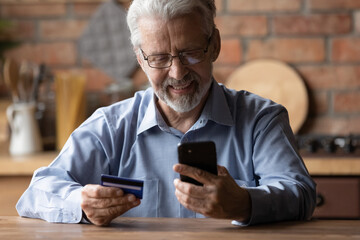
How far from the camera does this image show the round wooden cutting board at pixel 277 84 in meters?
2.67

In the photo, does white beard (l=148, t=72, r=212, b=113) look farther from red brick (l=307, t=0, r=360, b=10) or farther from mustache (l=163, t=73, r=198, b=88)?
red brick (l=307, t=0, r=360, b=10)

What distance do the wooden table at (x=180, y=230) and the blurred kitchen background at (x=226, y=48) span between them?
132 centimetres

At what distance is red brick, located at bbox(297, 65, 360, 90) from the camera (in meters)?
2.70

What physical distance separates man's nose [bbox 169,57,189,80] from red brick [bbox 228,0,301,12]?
133 centimetres

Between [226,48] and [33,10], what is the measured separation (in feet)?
3.34

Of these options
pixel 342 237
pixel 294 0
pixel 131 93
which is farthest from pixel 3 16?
pixel 342 237

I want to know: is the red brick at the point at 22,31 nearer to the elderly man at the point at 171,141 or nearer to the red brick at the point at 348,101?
the elderly man at the point at 171,141

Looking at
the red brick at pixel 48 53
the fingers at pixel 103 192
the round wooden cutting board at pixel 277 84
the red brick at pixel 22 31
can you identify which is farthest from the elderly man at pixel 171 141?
the red brick at pixel 22 31

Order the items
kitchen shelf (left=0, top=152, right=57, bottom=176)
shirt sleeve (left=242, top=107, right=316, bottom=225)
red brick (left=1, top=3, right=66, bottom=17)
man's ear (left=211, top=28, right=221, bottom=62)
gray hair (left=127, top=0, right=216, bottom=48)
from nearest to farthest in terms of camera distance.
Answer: shirt sleeve (left=242, top=107, right=316, bottom=225) < gray hair (left=127, top=0, right=216, bottom=48) < man's ear (left=211, top=28, right=221, bottom=62) < kitchen shelf (left=0, top=152, right=57, bottom=176) < red brick (left=1, top=3, right=66, bottom=17)

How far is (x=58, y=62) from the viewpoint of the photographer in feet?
9.49

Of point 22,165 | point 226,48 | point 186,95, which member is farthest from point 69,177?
point 226,48

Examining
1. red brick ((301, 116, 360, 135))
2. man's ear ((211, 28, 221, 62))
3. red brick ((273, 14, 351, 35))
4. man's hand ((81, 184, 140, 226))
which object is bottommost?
red brick ((301, 116, 360, 135))

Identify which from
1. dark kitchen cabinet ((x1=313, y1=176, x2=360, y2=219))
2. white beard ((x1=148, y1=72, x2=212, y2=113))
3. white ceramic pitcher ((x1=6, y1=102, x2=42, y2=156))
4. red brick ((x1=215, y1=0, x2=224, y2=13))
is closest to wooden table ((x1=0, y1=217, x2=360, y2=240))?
white beard ((x1=148, y1=72, x2=212, y2=113))

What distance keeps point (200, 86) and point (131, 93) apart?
127cm
